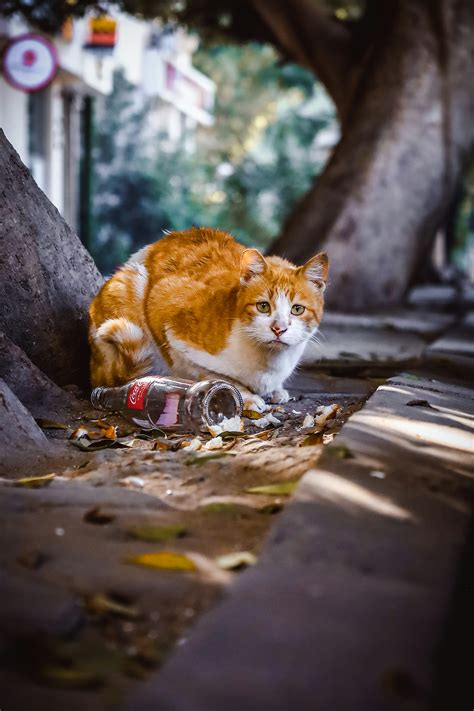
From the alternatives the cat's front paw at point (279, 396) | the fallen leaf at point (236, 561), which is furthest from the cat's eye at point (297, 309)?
the fallen leaf at point (236, 561)

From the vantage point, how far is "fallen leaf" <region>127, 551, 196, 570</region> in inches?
65.2

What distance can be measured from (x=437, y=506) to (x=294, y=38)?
889cm

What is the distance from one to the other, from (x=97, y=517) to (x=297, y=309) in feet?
6.28

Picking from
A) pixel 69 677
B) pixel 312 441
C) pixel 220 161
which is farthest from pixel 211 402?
pixel 220 161

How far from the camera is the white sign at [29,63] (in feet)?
36.0

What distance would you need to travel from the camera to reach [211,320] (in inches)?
147

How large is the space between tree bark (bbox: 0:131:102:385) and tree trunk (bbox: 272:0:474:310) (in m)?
4.41

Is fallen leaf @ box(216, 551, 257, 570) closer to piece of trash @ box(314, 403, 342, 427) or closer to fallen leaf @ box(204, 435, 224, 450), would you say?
fallen leaf @ box(204, 435, 224, 450)

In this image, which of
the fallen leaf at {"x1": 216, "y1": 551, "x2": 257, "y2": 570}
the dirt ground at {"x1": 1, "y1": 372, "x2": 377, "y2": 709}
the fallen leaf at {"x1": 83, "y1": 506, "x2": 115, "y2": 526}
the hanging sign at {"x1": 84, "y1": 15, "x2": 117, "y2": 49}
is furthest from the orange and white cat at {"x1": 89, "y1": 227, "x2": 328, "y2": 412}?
the hanging sign at {"x1": 84, "y1": 15, "x2": 117, "y2": 49}

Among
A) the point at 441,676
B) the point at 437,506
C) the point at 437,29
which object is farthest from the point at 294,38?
the point at 441,676

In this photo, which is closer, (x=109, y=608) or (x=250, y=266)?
(x=109, y=608)

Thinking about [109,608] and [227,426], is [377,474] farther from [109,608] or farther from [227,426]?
[227,426]

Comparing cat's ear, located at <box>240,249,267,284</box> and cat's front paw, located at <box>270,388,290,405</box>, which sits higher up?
cat's ear, located at <box>240,249,267,284</box>

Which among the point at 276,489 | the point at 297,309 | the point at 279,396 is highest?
the point at 297,309
